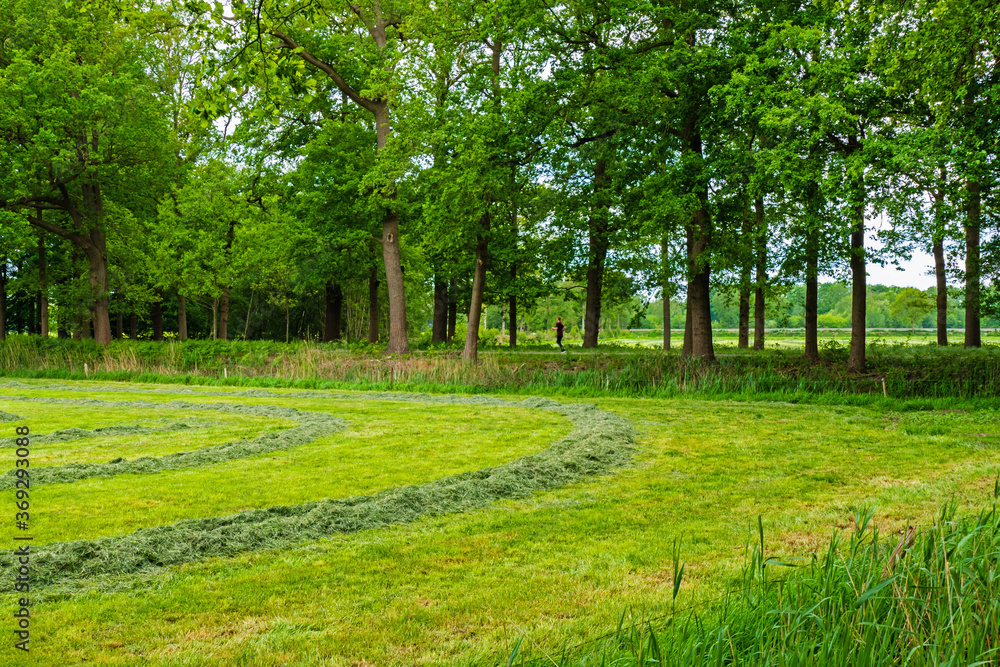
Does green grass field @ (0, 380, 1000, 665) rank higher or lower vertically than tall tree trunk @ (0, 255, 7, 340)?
lower

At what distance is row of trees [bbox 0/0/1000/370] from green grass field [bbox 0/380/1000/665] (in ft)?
11.2

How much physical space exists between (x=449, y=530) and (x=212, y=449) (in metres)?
4.12

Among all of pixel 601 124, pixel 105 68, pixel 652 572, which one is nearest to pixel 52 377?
pixel 105 68

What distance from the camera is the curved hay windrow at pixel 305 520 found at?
4344 mm

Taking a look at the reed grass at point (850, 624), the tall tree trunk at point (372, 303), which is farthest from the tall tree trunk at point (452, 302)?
the reed grass at point (850, 624)

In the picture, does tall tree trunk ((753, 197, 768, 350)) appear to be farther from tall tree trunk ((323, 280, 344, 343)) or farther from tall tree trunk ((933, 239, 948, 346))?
tall tree trunk ((323, 280, 344, 343))

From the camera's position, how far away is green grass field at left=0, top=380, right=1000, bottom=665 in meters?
3.40

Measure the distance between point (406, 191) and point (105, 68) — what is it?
522 inches

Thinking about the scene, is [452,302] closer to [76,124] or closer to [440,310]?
[440,310]

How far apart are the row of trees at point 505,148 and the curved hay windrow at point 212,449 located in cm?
353

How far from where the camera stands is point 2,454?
7.86 metres

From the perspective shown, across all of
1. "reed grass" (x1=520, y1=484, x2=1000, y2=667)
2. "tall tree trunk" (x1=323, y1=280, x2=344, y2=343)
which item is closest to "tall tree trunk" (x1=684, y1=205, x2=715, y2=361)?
"reed grass" (x1=520, y1=484, x2=1000, y2=667)

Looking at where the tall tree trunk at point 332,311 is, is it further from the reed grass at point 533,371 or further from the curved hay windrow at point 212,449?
the curved hay windrow at point 212,449

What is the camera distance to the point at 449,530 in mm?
5207
